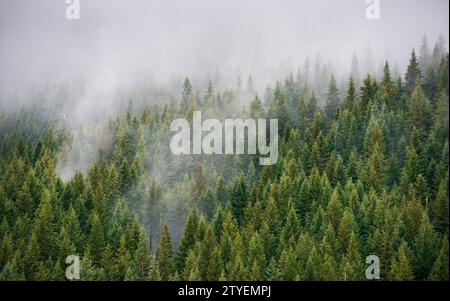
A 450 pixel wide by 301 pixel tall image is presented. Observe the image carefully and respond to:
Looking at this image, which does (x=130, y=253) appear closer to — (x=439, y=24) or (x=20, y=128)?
(x=20, y=128)

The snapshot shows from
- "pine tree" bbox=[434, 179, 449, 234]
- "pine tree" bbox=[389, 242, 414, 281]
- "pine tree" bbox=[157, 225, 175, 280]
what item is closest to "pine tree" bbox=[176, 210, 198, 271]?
"pine tree" bbox=[157, 225, 175, 280]

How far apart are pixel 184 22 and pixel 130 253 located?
10.9m

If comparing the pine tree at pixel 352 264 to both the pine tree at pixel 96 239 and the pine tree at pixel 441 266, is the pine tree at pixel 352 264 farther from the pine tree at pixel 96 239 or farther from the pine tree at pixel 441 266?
the pine tree at pixel 96 239

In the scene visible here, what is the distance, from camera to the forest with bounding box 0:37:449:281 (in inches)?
950

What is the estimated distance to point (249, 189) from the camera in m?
27.1

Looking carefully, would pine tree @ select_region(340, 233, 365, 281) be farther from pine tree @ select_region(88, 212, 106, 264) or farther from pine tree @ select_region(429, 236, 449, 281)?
pine tree @ select_region(88, 212, 106, 264)
